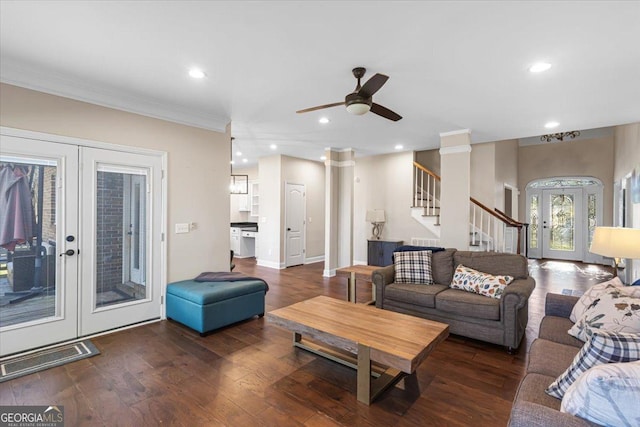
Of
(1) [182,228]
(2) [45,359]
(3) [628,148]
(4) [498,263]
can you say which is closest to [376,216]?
(4) [498,263]

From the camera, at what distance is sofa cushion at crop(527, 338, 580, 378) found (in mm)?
1775

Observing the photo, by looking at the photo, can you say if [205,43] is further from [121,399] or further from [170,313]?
[170,313]

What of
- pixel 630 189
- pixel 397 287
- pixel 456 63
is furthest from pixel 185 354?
pixel 630 189

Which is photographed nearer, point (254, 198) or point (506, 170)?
point (506, 170)

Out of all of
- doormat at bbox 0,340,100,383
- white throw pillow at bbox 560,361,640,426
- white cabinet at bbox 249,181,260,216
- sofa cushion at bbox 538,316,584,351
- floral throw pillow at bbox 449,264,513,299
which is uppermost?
white cabinet at bbox 249,181,260,216

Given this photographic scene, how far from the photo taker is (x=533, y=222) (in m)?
9.64

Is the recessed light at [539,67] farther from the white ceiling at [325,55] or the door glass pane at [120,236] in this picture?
the door glass pane at [120,236]

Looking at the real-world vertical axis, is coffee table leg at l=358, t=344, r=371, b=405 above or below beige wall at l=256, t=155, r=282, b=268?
below

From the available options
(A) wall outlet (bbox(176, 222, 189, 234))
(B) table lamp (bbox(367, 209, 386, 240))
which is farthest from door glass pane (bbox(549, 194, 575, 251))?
(A) wall outlet (bbox(176, 222, 189, 234))

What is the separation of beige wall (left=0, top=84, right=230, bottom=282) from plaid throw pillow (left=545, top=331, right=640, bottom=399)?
3.92m

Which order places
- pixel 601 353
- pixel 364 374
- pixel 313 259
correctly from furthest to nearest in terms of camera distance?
pixel 313 259 < pixel 364 374 < pixel 601 353

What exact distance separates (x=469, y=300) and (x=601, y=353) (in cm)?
189

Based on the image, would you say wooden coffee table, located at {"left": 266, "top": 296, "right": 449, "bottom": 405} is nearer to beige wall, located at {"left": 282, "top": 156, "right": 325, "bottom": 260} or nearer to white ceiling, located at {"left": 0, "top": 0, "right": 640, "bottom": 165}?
white ceiling, located at {"left": 0, "top": 0, "right": 640, "bottom": 165}

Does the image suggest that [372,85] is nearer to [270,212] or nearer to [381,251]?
[381,251]
